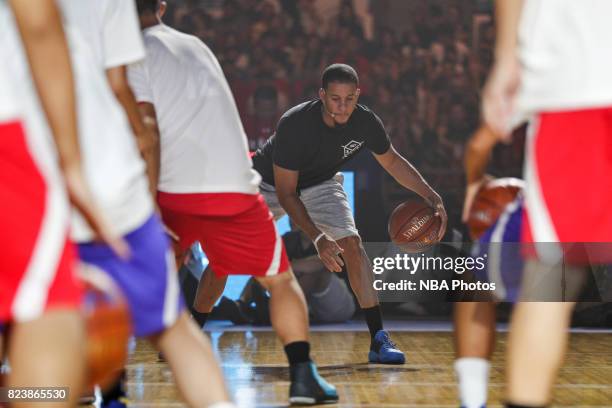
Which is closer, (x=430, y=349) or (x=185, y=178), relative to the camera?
(x=185, y=178)

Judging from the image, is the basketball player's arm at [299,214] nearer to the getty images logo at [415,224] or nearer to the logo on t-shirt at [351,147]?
the logo on t-shirt at [351,147]

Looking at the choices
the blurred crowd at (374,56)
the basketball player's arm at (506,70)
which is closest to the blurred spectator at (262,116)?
the blurred crowd at (374,56)

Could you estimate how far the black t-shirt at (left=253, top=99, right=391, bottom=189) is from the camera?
18.8 feet

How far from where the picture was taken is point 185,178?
3.82 m

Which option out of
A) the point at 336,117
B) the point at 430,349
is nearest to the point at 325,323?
the point at 430,349

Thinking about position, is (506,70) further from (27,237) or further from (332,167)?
(332,167)

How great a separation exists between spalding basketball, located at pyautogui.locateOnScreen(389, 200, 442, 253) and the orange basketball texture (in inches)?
166

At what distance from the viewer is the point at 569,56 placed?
2.22 m

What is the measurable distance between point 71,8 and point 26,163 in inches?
35.9

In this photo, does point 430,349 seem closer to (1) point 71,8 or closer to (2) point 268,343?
(2) point 268,343

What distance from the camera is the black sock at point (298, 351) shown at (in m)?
3.84

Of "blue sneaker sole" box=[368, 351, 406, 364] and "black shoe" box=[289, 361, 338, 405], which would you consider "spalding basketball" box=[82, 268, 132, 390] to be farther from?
"blue sneaker sole" box=[368, 351, 406, 364]

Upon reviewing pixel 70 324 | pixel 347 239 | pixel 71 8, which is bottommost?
pixel 347 239

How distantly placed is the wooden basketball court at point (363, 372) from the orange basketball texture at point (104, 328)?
2082 mm
